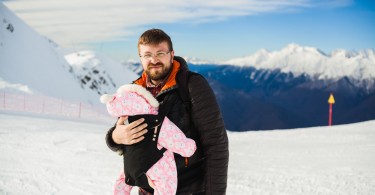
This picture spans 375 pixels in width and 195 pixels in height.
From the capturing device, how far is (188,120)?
236 cm

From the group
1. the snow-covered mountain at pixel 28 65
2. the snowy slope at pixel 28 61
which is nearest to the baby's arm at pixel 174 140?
the snow-covered mountain at pixel 28 65

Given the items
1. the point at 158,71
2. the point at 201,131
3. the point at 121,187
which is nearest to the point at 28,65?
the point at 121,187

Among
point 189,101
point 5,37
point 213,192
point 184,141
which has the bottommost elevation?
point 213,192

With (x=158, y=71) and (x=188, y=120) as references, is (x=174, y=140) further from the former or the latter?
(x=158, y=71)

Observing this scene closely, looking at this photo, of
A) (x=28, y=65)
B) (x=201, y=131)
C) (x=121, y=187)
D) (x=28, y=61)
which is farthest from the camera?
(x=28, y=61)

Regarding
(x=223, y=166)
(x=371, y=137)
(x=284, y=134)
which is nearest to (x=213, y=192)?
(x=223, y=166)

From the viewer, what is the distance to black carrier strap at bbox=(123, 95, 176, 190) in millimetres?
2252

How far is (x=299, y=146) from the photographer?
1060cm

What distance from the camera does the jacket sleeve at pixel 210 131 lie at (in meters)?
2.30

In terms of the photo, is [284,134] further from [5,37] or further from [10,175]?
[5,37]

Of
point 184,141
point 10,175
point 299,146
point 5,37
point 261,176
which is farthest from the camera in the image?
point 5,37

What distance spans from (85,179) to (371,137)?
29.8ft

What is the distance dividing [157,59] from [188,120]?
46 cm

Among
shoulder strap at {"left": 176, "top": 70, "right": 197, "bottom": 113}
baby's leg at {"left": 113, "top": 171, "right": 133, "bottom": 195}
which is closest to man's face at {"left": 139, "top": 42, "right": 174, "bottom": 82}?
shoulder strap at {"left": 176, "top": 70, "right": 197, "bottom": 113}
